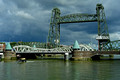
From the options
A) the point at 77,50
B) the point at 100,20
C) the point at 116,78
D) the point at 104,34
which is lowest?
the point at 116,78

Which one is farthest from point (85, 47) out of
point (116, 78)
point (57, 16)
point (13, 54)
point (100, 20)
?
point (116, 78)

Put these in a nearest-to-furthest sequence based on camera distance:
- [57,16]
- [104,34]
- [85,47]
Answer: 1. [85,47]
2. [104,34]
3. [57,16]

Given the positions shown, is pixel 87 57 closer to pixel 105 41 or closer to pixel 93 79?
pixel 105 41

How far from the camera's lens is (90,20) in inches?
4154

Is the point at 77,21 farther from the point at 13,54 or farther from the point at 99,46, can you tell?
the point at 13,54

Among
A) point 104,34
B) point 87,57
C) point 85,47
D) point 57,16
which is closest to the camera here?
point 87,57

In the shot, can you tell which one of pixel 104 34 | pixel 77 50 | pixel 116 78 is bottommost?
pixel 116 78

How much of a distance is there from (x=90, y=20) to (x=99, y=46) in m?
16.0

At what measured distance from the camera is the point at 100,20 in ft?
341

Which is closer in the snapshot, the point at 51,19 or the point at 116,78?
the point at 116,78

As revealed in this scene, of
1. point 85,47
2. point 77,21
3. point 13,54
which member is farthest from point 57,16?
point 13,54

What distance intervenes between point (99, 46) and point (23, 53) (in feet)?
145

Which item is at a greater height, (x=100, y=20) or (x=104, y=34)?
(x=100, y=20)

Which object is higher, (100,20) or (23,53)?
(100,20)
